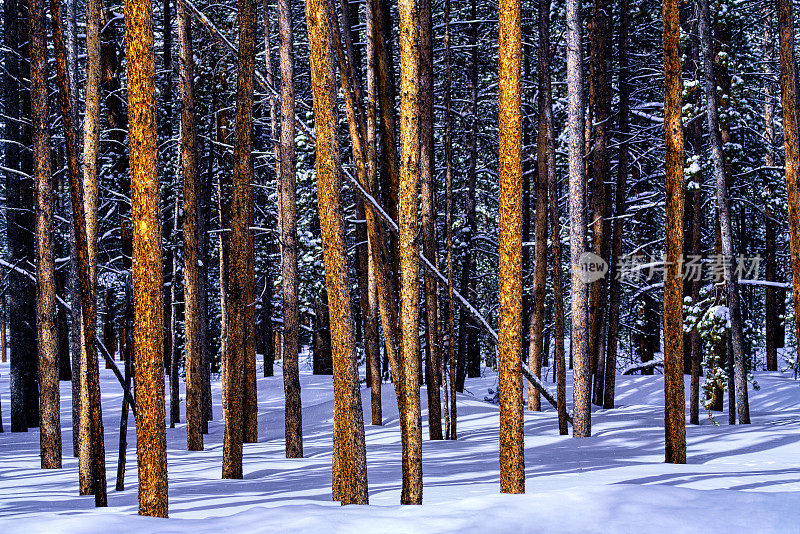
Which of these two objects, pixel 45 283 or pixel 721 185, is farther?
pixel 721 185

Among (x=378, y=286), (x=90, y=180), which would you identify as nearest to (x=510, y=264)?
(x=378, y=286)

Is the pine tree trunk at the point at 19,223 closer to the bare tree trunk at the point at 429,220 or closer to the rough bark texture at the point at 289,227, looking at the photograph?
the rough bark texture at the point at 289,227

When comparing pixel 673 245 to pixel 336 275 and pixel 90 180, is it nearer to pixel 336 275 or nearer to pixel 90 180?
pixel 336 275

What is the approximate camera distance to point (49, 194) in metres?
11.0

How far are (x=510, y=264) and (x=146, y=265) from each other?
313 cm

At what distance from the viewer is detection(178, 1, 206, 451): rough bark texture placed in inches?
429

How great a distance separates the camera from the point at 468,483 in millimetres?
8398

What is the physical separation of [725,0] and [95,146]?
1182 centimetres

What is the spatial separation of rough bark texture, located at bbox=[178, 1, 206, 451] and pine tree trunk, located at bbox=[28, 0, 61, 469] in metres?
1.95

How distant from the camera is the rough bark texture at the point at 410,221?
6629mm

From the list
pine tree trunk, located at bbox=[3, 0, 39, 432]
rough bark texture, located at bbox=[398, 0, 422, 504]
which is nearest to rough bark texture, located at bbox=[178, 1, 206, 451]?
pine tree trunk, located at bbox=[3, 0, 39, 432]

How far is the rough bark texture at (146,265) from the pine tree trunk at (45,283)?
5732mm

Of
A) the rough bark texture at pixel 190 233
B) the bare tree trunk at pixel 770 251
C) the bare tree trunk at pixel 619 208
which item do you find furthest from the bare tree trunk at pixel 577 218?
the bare tree trunk at pixel 770 251

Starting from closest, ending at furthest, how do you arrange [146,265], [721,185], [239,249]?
[146,265]
[239,249]
[721,185]
